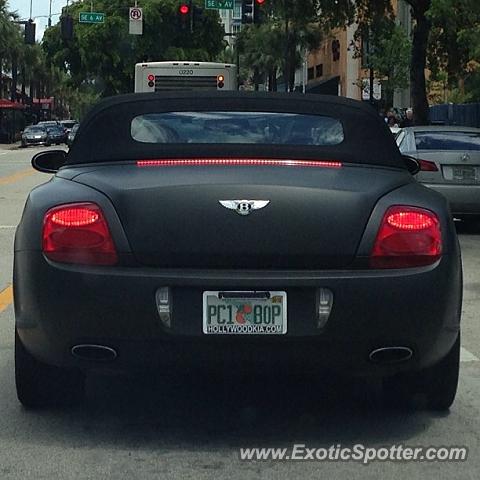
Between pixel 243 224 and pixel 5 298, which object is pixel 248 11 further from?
pixel 243 224

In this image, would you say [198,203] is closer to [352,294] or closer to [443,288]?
[352,294]

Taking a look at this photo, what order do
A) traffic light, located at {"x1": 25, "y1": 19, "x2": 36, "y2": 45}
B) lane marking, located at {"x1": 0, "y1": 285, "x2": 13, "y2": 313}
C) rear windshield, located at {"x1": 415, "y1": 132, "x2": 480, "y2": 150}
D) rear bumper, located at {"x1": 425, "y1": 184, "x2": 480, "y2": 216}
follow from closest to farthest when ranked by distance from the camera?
lane marking, located at {"x1": 0, "y1": 285, "x2": 13, "y2": 313}
rear bumper, located at {"x1": 425, "y1": 184, "x2": 480, "y2": 216}
rear windshield, located at {"x1": 415, "y1": 132, "x2": 480, "y2": 150}
traffic light, located at {"x1": 25, "y1": 19, "x2": 36, "y2": 45}

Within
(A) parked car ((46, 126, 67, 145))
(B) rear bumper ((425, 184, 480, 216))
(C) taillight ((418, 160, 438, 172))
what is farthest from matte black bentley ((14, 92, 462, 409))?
(A) parked car ((46, 126, 67, 145))

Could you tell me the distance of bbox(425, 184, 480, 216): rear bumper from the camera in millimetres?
14383

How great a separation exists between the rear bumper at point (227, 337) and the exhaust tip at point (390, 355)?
0.09 ft

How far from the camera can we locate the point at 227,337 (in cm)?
478

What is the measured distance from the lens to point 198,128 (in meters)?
5.87

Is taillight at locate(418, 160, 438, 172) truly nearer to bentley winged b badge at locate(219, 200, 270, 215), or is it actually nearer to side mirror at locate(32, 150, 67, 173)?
side mirror at locate(32, 150, 67, 173)

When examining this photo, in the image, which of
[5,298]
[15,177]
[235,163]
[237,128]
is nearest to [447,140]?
[5,298]

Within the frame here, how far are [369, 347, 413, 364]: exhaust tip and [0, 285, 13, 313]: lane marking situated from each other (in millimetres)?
4550

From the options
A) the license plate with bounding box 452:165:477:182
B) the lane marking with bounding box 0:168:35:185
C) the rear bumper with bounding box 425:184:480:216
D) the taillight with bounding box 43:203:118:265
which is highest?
the taillight with bounding box 43:203:118:265

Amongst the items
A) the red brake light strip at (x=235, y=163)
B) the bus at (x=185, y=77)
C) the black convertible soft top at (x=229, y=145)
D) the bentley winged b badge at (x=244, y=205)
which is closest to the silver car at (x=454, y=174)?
the black convertible soft top at (x=229, y=145)

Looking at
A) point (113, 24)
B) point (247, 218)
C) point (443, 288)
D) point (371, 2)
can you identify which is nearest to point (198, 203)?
point (247, 218)

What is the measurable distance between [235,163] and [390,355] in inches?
42.9
